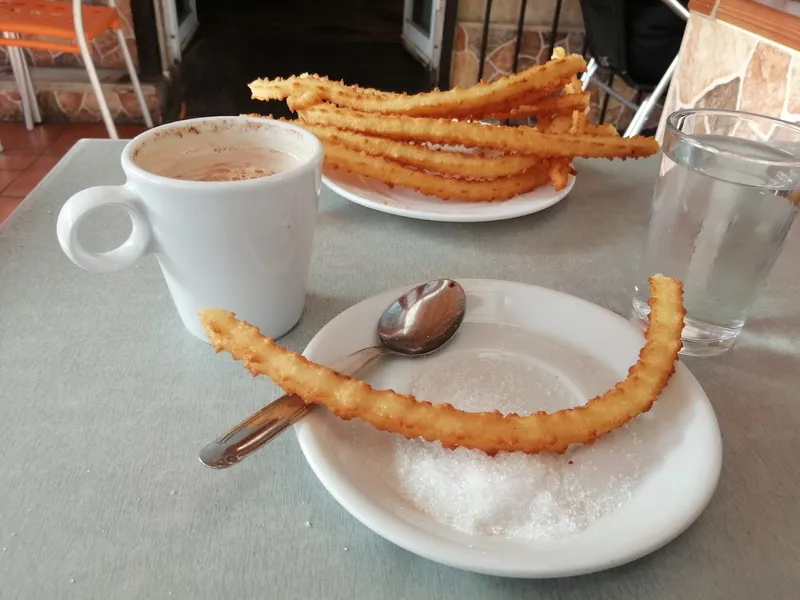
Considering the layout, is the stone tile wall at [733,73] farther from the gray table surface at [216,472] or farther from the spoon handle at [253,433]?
the spoon handle at [253,433]

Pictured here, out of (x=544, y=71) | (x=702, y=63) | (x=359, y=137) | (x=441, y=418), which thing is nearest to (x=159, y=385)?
(x=441, y=418)

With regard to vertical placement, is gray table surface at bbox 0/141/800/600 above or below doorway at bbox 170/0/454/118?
above

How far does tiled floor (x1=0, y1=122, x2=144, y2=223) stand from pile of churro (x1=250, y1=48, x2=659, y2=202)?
1.57 metres

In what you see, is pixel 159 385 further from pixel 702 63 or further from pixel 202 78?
pixel 202 78

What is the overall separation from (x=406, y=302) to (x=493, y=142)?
0.77 feet

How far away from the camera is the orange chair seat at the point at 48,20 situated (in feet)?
6.22

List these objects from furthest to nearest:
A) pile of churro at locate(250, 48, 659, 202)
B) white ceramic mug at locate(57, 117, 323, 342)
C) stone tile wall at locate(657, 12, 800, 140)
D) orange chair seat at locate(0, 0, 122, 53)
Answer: orange chair seat at locate(0, 0, 122, 53), stone tile wall at locate(657, 12, 800, 140), pile of churro at locate(250, 48, 659, 202), white ceramic mug at locate(57, 117, 323, 342)

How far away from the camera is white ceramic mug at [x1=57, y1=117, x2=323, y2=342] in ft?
1.29

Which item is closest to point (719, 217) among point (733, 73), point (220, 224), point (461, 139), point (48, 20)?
point (461, 139)

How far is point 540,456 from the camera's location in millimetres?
348

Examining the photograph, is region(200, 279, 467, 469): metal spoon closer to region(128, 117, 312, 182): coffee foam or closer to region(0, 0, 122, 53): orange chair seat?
region(128, 117, 312, 182): coffee foam

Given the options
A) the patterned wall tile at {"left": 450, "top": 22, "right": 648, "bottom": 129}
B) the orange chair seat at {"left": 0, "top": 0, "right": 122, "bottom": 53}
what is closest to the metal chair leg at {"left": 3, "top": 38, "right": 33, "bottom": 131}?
the orange chair seat at {"left": 0, "top": 0, "right": 122, "bottom": 53}

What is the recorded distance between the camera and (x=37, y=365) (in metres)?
0.43

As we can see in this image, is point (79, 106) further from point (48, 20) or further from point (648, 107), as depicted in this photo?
point (648, 107)
